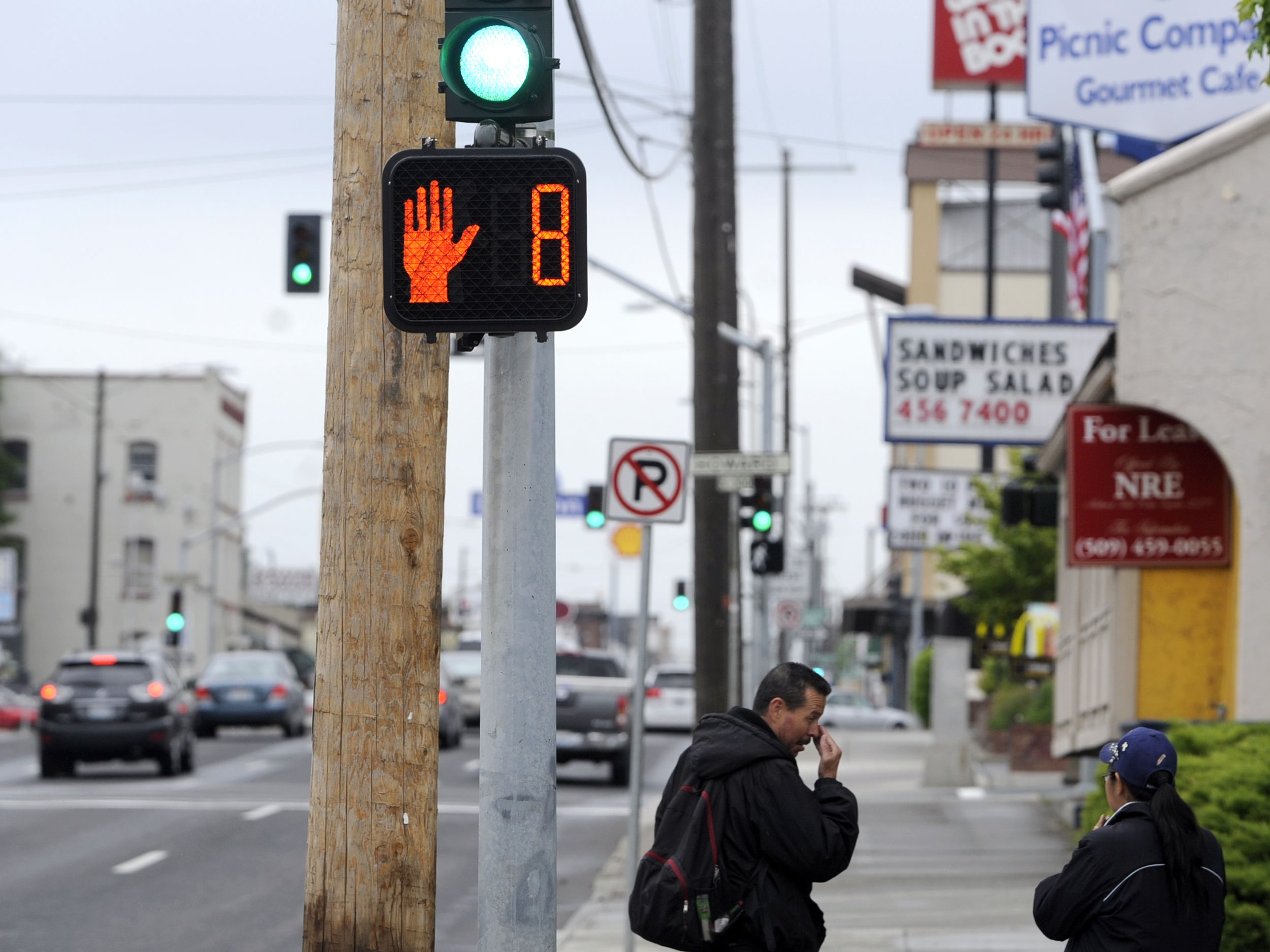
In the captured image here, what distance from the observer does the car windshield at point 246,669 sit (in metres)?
33.8

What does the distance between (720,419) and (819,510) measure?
71.9 m

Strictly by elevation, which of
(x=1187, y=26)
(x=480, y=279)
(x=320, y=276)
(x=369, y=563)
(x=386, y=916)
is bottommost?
(x=386, y=916)

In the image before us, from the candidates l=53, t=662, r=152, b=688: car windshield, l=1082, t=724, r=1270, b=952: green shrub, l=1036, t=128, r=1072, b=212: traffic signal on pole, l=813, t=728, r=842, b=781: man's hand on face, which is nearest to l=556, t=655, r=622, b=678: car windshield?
l=53, t=662, r=152, b=688: car windshield

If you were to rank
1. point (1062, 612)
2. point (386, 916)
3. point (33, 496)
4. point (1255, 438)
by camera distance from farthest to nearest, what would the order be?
point (33, 496) → point (1062, 612) → point (1255, 438) → point (386, 916)

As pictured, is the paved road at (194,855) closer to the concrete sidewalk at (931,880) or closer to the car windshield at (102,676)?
the concrete sidewalk at (931,880)

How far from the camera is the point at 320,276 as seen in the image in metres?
19.9

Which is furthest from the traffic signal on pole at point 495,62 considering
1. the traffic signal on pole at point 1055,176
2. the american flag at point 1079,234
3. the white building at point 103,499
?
the white building at point 103,499

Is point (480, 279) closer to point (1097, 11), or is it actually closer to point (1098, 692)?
point (1098, 692)

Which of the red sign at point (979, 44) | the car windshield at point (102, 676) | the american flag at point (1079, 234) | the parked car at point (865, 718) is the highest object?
the red sign at point (979, 44)

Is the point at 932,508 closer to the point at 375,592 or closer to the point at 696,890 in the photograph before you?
the point at 375,592

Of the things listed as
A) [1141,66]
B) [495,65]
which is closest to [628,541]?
[1141,66]

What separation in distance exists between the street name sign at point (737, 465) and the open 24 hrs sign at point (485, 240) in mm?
10120

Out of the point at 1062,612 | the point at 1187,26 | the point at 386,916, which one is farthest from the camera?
the point at 1062,612

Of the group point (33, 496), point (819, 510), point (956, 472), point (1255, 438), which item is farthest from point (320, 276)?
point (819, 510)
